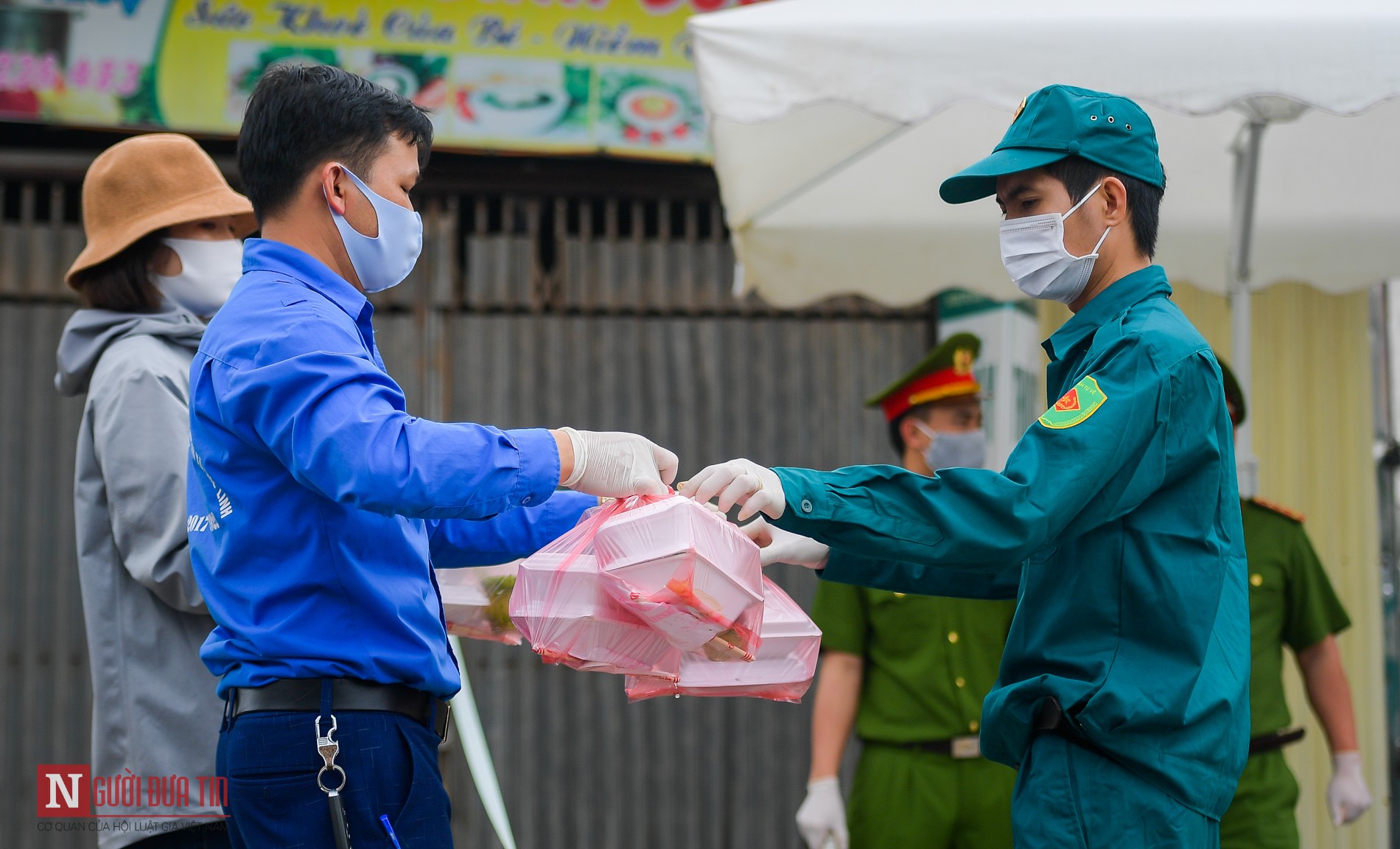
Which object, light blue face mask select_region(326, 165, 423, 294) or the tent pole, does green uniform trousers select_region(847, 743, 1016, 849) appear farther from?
light blue face mask select_region(326, 165, 423, 294)

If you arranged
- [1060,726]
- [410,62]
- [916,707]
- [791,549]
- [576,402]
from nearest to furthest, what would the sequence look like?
[1060,726]
[791,549]
[916,707]
[410,62]
[576,402]

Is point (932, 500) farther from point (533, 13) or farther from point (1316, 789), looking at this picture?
point (1316, 789)

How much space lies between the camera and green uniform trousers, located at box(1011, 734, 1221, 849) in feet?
7.23

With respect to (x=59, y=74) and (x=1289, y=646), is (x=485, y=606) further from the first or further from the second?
(x=59, y=74)

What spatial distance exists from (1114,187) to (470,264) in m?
3.42

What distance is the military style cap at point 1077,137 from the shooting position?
242cm

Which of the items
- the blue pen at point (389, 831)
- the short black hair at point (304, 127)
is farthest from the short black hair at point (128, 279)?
the blue pen at point (389, 831)

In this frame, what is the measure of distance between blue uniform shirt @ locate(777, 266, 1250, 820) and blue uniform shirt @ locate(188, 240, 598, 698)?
57 cm

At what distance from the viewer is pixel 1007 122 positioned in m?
4.77

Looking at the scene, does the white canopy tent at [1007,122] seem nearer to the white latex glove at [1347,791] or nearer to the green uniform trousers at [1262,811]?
the green uniform trousers at [1262,811]

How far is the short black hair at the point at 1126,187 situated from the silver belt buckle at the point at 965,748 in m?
1.96

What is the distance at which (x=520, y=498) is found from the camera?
2.07m

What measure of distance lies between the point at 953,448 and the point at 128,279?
2.51m
